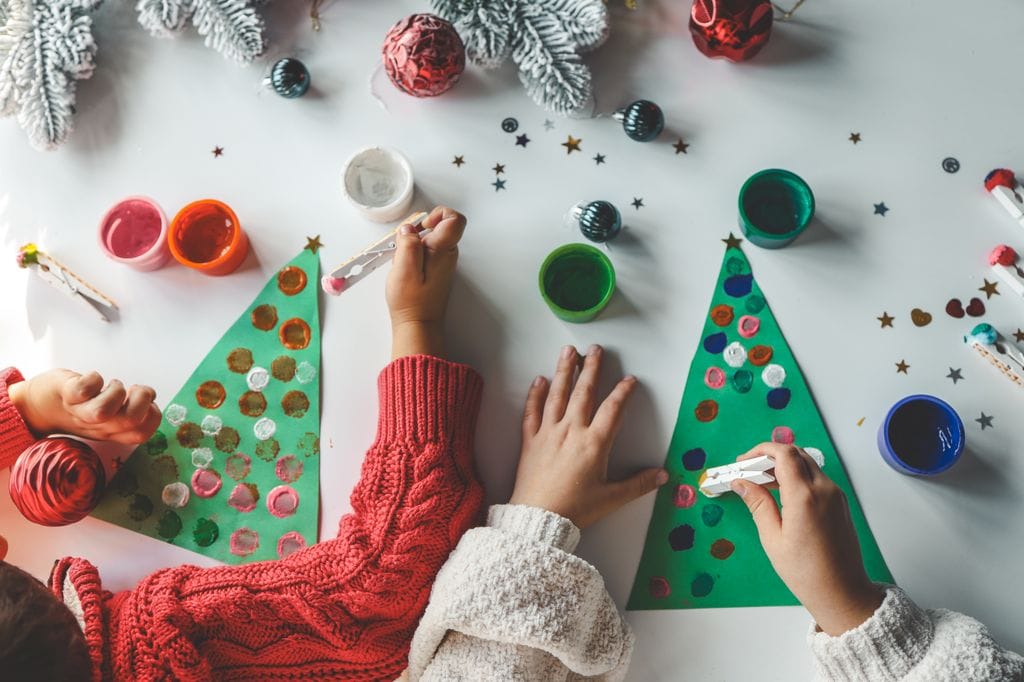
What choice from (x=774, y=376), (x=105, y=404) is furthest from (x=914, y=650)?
(x=105, y=404)

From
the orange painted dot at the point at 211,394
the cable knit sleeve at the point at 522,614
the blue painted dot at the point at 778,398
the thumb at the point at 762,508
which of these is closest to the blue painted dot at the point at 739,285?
the blue painted dot at the point at 778,398

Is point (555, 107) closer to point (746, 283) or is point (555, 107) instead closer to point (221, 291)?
point (746, 283)

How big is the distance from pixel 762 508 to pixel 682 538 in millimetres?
99

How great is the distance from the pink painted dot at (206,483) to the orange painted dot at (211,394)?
7cm

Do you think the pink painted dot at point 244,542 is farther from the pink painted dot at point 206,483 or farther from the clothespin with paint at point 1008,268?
the clothespin with paint at point 1008,268

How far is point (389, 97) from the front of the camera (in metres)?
1.11

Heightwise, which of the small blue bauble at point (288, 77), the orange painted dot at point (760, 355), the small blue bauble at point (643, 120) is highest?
the small blue bauble at point (288, 77)

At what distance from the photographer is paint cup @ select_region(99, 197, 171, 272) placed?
1.07 metres

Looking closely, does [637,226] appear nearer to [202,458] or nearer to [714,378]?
[714,378]

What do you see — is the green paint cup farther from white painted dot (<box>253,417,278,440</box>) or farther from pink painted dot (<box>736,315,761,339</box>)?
white painted dot (<box>253,417,278,440</box>)

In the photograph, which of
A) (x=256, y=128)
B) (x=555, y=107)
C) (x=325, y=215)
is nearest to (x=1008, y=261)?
(x=555, y=107)

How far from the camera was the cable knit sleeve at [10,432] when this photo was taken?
1.01 meters

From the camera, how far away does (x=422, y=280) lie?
1.03 metres

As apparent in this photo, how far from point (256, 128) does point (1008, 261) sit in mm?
873
